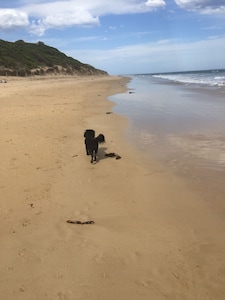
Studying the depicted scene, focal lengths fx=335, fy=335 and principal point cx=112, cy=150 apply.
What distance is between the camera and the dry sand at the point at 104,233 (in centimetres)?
293

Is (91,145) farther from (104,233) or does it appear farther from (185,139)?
(104,233)

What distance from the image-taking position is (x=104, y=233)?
382cm

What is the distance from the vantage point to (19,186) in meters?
5.25

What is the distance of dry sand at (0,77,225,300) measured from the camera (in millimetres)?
2930

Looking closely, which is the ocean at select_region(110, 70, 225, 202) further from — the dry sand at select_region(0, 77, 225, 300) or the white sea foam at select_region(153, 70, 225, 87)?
the white sea foam at select_region(153, 70, 225, 87)

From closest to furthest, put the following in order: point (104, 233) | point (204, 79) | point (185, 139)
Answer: point (104, 233), point (185, 139), point (204, 79)

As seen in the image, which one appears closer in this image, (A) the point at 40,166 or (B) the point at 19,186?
(B) the point at 19,186

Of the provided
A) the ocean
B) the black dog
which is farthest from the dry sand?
the ocean

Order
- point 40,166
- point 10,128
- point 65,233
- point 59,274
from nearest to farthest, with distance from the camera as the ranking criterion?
point 59,274
point 65,233
point 40,166
point 10,128

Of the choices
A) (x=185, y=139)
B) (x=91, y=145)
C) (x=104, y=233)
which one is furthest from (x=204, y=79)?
(x=104, y=233)

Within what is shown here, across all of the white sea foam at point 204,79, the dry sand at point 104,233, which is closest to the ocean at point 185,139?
the dry sand at point 104,233

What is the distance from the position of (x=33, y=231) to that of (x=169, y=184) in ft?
7.79

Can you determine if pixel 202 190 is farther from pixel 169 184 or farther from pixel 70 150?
pixel 70 150

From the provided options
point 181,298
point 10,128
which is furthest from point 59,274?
point 10,128
